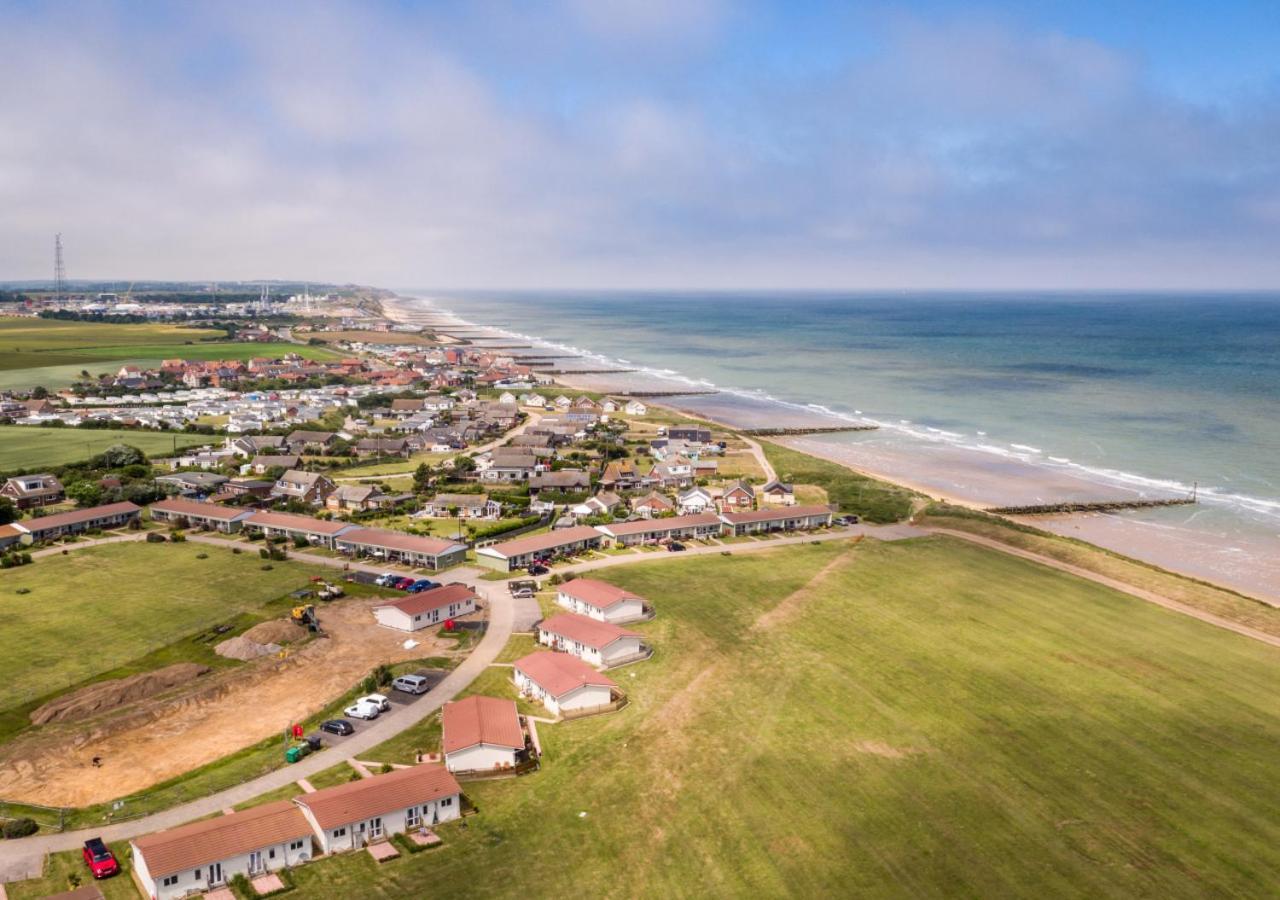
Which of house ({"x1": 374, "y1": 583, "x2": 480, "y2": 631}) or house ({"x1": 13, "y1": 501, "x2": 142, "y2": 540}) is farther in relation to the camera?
house ({"x1": 13, "y1": 501, "x2": 142, "y2": 540})

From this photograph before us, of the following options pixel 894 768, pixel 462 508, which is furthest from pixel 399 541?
pixel 894 768

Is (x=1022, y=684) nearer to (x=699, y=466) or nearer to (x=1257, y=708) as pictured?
(x=1257, y=708)

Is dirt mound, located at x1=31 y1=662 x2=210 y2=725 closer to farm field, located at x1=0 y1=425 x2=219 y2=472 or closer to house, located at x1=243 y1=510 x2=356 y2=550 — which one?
house, located at x1=243 y1=510 x2=356 y2=550

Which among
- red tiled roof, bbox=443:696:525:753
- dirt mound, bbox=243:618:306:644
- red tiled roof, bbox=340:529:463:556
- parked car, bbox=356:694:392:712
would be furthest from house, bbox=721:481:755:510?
parked car, bbox=356:694:392:712

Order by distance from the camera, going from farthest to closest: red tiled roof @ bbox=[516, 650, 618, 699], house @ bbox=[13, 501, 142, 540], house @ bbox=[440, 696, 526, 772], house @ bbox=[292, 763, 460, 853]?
house @ bbox=[13, 501, 142, 540]
red tiled roof @ bbox=[516, 650, 618, 699]
house @ bbox=[440, 696, 526, 772]
house @ bbox=[292, 763, 460, 853]

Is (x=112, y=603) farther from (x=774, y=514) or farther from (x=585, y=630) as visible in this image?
(x=774, y=514)

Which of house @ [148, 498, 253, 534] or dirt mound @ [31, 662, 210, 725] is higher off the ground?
house @ [148, 498, 253, 534]
